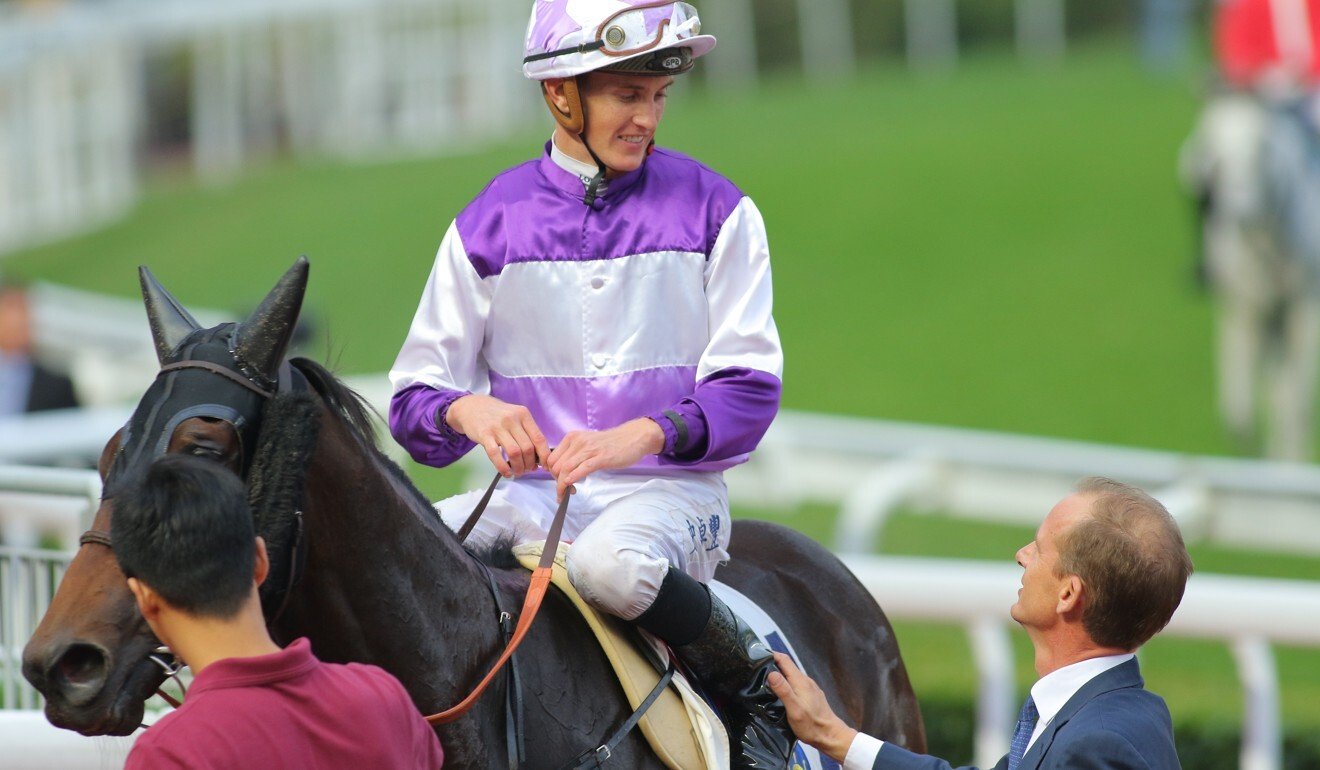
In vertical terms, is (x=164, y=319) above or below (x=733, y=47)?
above

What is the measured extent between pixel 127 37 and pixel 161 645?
86.6 ft

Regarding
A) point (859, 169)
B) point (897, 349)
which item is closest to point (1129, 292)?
point (897, 349)

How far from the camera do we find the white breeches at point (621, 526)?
285 cm

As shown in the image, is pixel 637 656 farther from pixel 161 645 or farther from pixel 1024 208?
pixel 1024 208

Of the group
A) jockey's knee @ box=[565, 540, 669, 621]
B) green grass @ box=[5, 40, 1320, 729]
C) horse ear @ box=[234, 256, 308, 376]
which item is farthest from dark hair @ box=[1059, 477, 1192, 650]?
green grass @ box=[5, 40, 1320, 729]

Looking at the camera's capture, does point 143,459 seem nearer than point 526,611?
Yes

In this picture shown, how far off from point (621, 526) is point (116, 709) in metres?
0.94

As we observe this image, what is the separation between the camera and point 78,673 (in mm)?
2271

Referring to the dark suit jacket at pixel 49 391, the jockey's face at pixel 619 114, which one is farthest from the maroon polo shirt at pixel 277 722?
the dark suit jacket at pixel 49 391

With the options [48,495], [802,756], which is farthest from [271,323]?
[48,495]

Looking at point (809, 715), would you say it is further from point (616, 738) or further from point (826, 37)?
point (826, 37)

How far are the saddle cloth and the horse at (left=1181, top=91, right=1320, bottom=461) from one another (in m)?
8.61

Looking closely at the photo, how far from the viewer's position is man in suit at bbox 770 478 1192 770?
242 centimetres

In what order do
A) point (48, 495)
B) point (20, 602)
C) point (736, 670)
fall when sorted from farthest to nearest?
1. point (48, 495)
2. point (20, 602)
3. point (736, 670)
